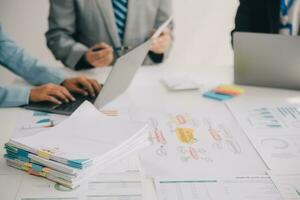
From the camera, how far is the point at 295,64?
1.63 meters

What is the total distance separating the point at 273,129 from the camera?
1.36 meters

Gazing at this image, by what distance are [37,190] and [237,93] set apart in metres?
0.88

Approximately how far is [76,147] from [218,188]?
1.16 ft

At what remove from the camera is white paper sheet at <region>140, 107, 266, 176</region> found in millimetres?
1125

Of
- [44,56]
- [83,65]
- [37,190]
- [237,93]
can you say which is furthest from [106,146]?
[44,56]

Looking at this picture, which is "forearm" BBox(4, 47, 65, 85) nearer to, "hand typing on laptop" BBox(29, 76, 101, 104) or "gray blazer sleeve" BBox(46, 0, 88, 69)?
"hand typing on laptop" BBox(29, 76, 101, 104)

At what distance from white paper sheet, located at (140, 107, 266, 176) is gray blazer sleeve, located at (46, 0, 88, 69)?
0.70 m

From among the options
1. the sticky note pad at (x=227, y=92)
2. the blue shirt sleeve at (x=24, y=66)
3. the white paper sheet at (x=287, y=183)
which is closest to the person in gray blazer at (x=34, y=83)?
the blue shirt sleeve at (x=24, y=66)

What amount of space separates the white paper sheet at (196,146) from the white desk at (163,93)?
0.10m

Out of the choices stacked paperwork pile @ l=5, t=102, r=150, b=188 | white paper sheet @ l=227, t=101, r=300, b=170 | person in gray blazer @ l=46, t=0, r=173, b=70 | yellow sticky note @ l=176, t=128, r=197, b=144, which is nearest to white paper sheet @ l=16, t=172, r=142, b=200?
stacked paperwork pile @ l=5, t=102, r=150, b=188

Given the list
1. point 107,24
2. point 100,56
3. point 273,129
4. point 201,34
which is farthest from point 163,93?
point 201,34

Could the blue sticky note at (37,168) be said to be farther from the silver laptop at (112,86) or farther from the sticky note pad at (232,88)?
the sticky note pad at (232,88)

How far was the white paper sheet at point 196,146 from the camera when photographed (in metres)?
1.12

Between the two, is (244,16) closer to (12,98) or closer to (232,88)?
(232,88)
